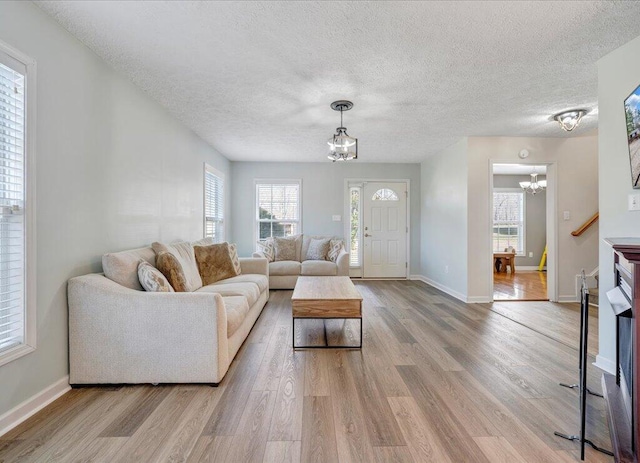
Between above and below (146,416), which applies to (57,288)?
above

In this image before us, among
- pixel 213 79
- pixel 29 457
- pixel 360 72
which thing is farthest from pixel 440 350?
pixel 213 79

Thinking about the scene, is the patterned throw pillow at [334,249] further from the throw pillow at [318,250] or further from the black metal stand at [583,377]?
the black metal stand at [583,377]

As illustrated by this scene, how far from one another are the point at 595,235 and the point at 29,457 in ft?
20.4

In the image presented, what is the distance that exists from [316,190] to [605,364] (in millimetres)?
4885

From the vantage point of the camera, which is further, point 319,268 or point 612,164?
point 319,268

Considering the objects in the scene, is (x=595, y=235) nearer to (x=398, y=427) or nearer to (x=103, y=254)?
(x=398, y=427)

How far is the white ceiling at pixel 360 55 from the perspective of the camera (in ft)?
6.07

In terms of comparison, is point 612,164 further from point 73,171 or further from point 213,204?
point 213,204

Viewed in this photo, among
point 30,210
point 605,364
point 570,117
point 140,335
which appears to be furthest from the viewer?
point 570,117

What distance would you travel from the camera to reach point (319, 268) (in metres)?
5.27

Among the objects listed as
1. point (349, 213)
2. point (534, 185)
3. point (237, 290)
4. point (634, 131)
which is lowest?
point (237, 290)

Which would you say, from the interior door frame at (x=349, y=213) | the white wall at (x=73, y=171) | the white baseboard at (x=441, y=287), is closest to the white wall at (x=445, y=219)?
the white baseboard at (x=441, y=287)

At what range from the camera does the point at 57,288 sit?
1.96 m

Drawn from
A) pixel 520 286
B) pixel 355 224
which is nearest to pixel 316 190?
pixel 355 224
